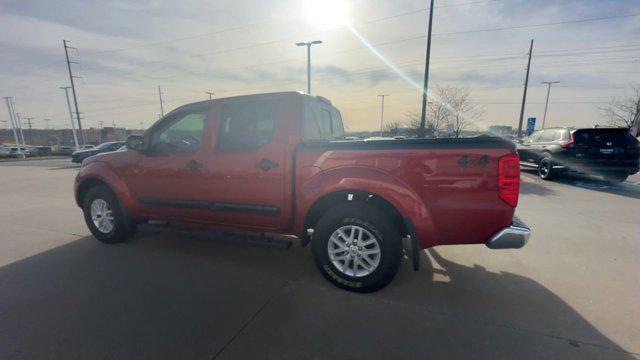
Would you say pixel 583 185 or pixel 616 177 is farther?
pixel 616 177

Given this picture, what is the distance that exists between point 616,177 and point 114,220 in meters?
12.8

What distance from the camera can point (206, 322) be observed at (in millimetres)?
2436

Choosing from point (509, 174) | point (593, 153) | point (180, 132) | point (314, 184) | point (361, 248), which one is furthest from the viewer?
point (593, 153)

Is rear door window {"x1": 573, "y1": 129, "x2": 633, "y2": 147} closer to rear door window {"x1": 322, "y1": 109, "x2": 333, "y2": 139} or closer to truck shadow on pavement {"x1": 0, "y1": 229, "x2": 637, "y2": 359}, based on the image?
truck shadow on pavement {"x1": 0, "y1": 229, "x2": 637, "y2": 359}

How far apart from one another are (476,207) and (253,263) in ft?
8.13

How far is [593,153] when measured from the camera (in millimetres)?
8602

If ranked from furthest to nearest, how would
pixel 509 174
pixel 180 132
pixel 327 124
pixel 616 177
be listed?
pixel 616 177 → pixel 327 124 → pixel 180 132 → pixel 509 174

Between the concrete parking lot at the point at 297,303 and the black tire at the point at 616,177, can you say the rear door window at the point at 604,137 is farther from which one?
the concrete parking lot at the point at 297,303

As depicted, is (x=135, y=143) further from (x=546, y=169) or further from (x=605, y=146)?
(x=605, y=146)

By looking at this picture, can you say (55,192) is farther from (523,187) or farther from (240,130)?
(523,187)

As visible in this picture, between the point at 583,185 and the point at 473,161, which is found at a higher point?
the point at 473,161

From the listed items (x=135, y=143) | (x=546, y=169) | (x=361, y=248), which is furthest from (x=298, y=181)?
(x=546, y=169)

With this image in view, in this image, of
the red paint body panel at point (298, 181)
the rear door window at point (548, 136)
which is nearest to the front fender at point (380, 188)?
the red paint body panel at point (298, 181)

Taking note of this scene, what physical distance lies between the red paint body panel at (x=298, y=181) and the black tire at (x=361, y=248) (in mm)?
200
